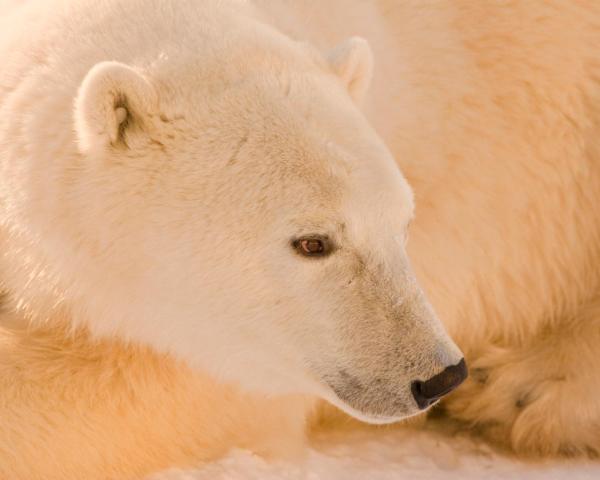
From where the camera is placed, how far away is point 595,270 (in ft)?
11.3

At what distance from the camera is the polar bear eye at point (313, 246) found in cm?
229

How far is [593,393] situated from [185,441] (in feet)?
4.04

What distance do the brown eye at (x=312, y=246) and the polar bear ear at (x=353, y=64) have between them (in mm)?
500

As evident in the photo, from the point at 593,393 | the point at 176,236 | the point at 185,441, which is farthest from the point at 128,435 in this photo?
the point at 593,393

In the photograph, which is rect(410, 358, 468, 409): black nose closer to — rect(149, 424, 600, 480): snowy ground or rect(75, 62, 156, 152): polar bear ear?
rect(149, 424, 600, 480): snowy ground

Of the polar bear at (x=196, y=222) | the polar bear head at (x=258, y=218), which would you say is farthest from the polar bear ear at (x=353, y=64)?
the polar bear head at (x=258, y=218)

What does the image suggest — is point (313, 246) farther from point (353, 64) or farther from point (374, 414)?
point (353, 64)

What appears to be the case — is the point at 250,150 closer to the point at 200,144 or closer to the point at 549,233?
the point at 200,144

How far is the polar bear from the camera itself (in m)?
2.30

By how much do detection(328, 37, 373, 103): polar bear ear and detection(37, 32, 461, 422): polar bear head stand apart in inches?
7.9

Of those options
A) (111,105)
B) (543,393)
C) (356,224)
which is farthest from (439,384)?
(543,393)

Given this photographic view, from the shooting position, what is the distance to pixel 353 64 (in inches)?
103

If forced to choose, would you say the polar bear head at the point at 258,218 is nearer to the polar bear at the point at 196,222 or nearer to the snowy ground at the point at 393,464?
the polar bear at the point at 196,222

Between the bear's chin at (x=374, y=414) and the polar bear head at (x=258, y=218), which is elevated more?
the polar bear head at (x=258, y=218)
